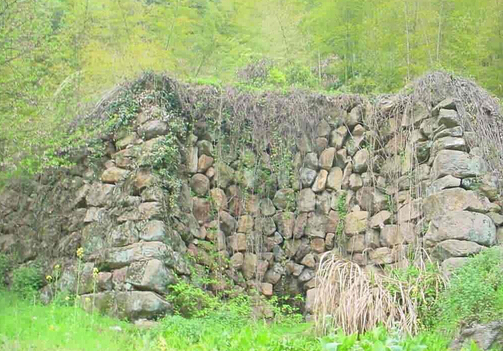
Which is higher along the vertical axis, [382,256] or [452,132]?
[452,132]

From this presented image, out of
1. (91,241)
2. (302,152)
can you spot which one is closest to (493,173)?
(302,152)

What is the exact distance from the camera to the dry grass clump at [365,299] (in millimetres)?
5945

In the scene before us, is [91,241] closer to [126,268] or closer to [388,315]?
[126,268]

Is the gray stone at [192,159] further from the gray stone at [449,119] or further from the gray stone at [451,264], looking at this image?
the gray stone at [451,264]

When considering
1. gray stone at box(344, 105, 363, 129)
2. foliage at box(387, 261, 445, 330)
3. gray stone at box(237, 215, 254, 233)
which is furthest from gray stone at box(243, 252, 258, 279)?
gray stone at box(344, 105, 363, 129)

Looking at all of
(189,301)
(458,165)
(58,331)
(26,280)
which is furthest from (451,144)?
(26,280)

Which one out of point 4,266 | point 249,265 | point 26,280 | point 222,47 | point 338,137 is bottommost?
point 26,280

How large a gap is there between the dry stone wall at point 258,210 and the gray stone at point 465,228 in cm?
1

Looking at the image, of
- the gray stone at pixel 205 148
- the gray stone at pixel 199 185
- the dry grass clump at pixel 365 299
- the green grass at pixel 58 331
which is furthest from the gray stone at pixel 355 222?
the green grass at pixel 58 331

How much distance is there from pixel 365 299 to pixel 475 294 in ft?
3.15

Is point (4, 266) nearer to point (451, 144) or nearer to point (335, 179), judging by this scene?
point (335, 179)

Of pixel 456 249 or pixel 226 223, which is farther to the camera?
pixel 226 223

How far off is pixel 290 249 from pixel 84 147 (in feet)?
9.49

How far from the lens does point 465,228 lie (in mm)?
7203
